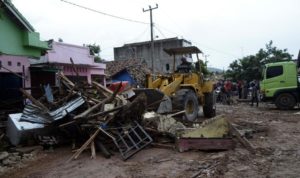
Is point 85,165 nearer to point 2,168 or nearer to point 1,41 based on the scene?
point 2,168

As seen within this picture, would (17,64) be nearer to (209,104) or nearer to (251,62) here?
(209,104)

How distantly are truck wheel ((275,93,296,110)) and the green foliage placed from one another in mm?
17247

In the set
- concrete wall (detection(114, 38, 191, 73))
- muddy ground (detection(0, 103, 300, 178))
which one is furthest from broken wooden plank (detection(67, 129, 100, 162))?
concrete wall (detection(114, 38, 191, 73))

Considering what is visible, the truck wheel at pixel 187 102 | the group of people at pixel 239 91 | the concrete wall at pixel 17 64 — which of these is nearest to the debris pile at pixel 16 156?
the truck wheel at pixel 187 102

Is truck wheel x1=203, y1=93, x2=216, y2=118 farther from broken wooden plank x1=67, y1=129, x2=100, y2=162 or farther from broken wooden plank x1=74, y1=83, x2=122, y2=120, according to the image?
broken wooden plank x1=67, y1=129, x2=100, y2=162

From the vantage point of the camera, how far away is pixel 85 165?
28.7 feet

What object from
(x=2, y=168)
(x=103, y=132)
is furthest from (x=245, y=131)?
(x=2, y=168)

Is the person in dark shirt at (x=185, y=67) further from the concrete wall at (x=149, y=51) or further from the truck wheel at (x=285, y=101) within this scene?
the concrete wall at (x=149, y=51)

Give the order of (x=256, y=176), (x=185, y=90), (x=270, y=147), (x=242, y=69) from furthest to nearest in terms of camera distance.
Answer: (x=242, y=69)
(x=185, y=90)
(x=270, y=147)
(x=256, y=176)

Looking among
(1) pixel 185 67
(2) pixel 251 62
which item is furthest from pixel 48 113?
(2) pixel 251 62

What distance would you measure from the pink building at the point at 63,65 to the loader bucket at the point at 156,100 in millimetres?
4111

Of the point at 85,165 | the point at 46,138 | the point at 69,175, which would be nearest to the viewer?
the point at 69,175

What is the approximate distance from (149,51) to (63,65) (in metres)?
30.8

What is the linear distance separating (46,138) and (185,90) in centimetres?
549
